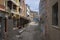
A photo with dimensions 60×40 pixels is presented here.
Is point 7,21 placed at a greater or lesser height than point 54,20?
lesser

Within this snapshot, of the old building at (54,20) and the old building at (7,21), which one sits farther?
the old building at (7,21)

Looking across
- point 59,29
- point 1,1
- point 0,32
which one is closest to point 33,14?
point 1,1

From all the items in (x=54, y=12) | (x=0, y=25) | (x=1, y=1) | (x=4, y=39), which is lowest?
(x=4, y=39)

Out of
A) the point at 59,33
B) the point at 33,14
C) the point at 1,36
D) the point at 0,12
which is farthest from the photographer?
the point at 33,14

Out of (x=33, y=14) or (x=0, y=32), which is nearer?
(x=0, y=32)

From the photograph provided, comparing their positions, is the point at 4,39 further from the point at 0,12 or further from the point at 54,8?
the point at 54,8

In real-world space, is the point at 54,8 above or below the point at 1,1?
below

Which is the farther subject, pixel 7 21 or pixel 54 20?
pixel 7 21

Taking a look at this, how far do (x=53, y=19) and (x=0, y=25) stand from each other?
5.13 meters

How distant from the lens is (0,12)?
1424 centimetres

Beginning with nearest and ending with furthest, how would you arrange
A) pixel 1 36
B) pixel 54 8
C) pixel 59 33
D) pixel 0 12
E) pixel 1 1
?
pixel 59 33 → pixel 54 8 → pixel 1 36 → pixel 0 12 → pixel 1 1

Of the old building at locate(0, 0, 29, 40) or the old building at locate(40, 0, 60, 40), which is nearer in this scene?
the old building at locate(40, 0, 60, 40)

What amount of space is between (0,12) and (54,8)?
244 inches

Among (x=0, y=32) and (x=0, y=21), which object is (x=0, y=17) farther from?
(x=0, y=32)
